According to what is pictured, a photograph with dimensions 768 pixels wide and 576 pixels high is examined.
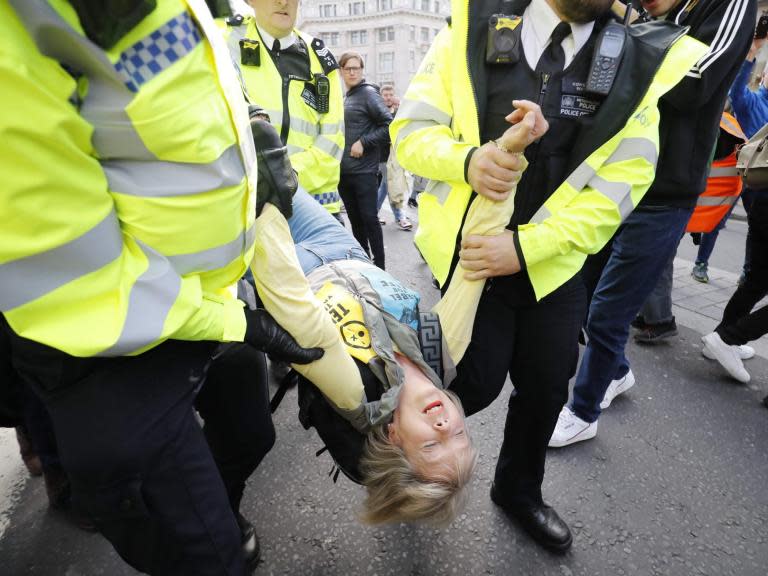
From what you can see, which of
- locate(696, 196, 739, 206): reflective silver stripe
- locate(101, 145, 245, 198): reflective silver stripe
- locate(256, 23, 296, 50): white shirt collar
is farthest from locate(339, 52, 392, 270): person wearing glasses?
locate(101, 145, 245, 198): reflective silver stripe

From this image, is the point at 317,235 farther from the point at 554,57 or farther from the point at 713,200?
the point at 713,200

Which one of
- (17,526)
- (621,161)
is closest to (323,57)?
(621,161)

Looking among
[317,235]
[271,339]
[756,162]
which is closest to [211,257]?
[271,339]

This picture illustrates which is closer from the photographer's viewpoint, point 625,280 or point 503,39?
point 503,39

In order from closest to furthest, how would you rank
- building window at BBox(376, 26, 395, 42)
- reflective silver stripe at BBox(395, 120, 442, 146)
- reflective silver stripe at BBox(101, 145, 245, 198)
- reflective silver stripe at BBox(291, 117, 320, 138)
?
reflective silver stripe at BBox(101, 145, 245, 198)
reflective silver stripe at BBox(395, 120, 442, 146)
reflective silver stripe at BBox(291, 117, 320, 138)
building window at BBox(376, 26, 395, 42)

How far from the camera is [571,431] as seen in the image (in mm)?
2240

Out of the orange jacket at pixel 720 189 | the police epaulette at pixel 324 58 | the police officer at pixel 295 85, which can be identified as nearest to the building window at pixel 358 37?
the orange jacket at pixel 720 189

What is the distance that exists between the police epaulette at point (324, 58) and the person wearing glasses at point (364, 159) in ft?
4.53

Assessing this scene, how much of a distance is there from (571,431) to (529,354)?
998 millimetres

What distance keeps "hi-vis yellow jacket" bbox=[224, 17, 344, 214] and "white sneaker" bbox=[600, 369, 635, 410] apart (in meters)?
1.92

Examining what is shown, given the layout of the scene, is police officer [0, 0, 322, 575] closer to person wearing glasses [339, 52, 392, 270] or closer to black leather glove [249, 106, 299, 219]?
black leather glove [249, 106, 299, 219]

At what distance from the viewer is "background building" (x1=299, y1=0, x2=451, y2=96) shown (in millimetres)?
41062

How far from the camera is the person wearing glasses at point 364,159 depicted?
3.76m

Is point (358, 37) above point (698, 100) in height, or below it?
below
